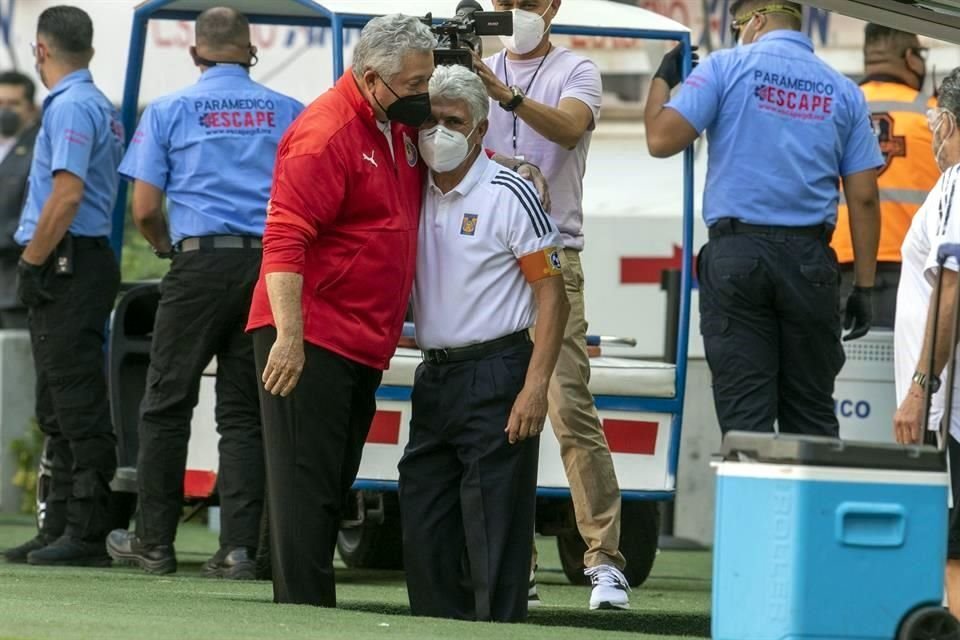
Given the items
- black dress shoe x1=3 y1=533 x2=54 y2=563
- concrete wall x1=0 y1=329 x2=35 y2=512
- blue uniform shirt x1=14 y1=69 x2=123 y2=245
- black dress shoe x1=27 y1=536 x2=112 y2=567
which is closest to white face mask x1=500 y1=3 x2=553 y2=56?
blue uniform shirt x1=14 y1=69 x2=123 y2=245

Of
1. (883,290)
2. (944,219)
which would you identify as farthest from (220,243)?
(944,219)

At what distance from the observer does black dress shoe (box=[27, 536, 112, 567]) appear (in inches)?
304

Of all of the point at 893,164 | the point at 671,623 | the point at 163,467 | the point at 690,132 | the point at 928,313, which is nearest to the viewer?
the point at 928,313

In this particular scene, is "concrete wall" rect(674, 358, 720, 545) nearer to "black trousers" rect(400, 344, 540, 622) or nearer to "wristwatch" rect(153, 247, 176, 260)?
"wristwatch" rect(153, 247, 176, 260)

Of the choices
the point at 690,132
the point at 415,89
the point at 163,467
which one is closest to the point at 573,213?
the point at 690,132

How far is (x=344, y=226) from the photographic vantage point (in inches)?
227

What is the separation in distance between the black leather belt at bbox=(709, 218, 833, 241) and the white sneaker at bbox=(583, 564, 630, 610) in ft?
3.73

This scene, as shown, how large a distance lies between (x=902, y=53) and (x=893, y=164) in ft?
1.39

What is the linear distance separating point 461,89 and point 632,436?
1.97 m

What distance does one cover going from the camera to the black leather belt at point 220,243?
7.45 metres

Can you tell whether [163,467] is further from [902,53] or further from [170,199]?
[902,53]

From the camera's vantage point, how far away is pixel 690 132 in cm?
684

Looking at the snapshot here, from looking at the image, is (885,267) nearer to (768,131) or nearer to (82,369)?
(768,131)

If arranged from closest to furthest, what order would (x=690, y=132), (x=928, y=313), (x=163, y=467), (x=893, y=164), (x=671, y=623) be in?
(x=928, y=313) → (x=671, y=623) → (x=690, y=132) → (x=163, y=467) → (x=893, y=164)
